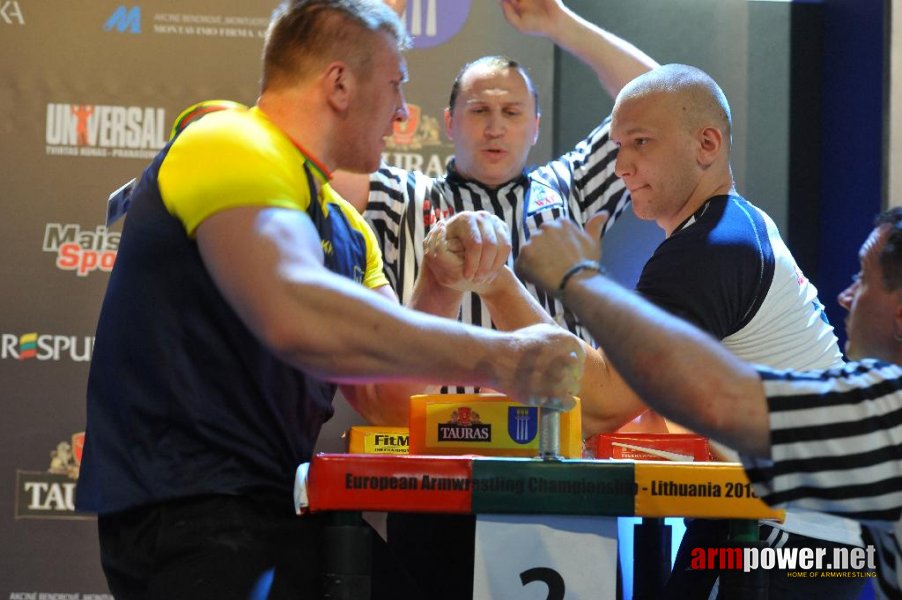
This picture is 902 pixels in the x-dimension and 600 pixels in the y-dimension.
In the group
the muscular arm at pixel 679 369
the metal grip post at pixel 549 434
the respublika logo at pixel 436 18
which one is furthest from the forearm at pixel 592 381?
the respublika logo at pixel 436 18

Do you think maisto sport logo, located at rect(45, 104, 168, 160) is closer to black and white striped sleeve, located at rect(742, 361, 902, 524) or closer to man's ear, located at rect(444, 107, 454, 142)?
man's ear, located at rect(444, 107, 454, 142)

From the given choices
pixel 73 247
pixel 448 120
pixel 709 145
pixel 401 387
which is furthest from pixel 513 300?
pixel 73 247

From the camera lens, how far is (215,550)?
1.58 m

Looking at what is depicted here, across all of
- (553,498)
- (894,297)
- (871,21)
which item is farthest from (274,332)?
(871,21)

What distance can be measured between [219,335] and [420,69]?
2.61 m

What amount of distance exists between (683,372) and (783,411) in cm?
12

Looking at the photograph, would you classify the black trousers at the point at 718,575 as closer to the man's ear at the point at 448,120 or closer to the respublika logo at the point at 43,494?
the man's ear at the point at 448,120

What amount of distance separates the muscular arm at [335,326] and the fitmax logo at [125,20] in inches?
107

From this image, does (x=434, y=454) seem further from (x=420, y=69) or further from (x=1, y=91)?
(x=1, y=91)

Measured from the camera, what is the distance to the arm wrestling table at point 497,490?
1.55 m

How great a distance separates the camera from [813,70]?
439 cm

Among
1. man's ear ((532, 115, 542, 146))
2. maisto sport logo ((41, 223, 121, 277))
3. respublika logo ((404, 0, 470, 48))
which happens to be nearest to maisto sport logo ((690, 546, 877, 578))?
man's ear ((532, 115, 542, 146))

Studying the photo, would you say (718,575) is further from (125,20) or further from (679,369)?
(125,20)

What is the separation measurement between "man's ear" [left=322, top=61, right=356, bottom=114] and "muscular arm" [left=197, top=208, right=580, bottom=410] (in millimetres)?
408
